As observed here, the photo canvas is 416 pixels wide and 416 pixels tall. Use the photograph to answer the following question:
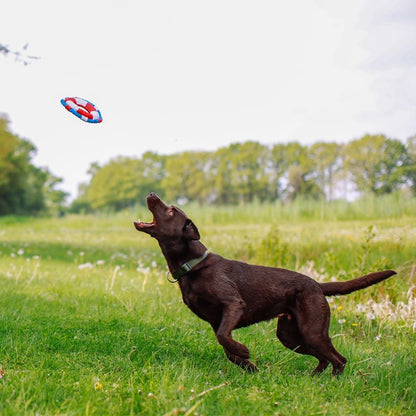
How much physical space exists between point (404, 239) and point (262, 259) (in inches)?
105

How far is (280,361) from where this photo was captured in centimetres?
394

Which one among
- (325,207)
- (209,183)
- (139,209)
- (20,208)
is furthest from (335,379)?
(20,208)

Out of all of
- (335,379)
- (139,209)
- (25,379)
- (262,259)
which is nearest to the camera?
(25,379)

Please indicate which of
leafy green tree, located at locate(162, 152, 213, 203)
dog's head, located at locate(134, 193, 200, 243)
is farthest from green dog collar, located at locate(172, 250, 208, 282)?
leafy green tree, located at locate(162, 152, 213, 203)

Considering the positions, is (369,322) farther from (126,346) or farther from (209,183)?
(209,183)

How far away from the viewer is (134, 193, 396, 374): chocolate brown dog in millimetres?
3525

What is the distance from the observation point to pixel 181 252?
11.9ft

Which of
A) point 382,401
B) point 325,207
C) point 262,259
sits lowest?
point 382,401

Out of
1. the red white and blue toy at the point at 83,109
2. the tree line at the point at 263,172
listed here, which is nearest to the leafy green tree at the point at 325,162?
the tree line at the point at 263,172

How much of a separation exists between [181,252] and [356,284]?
1.40 meters

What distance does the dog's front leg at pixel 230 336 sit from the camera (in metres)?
3.29

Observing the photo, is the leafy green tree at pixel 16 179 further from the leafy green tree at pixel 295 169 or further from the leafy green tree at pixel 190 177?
the leafy green tree at pixel 295 169

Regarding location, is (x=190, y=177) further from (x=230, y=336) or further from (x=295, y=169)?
(x=230, y=336)

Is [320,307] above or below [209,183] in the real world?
below
